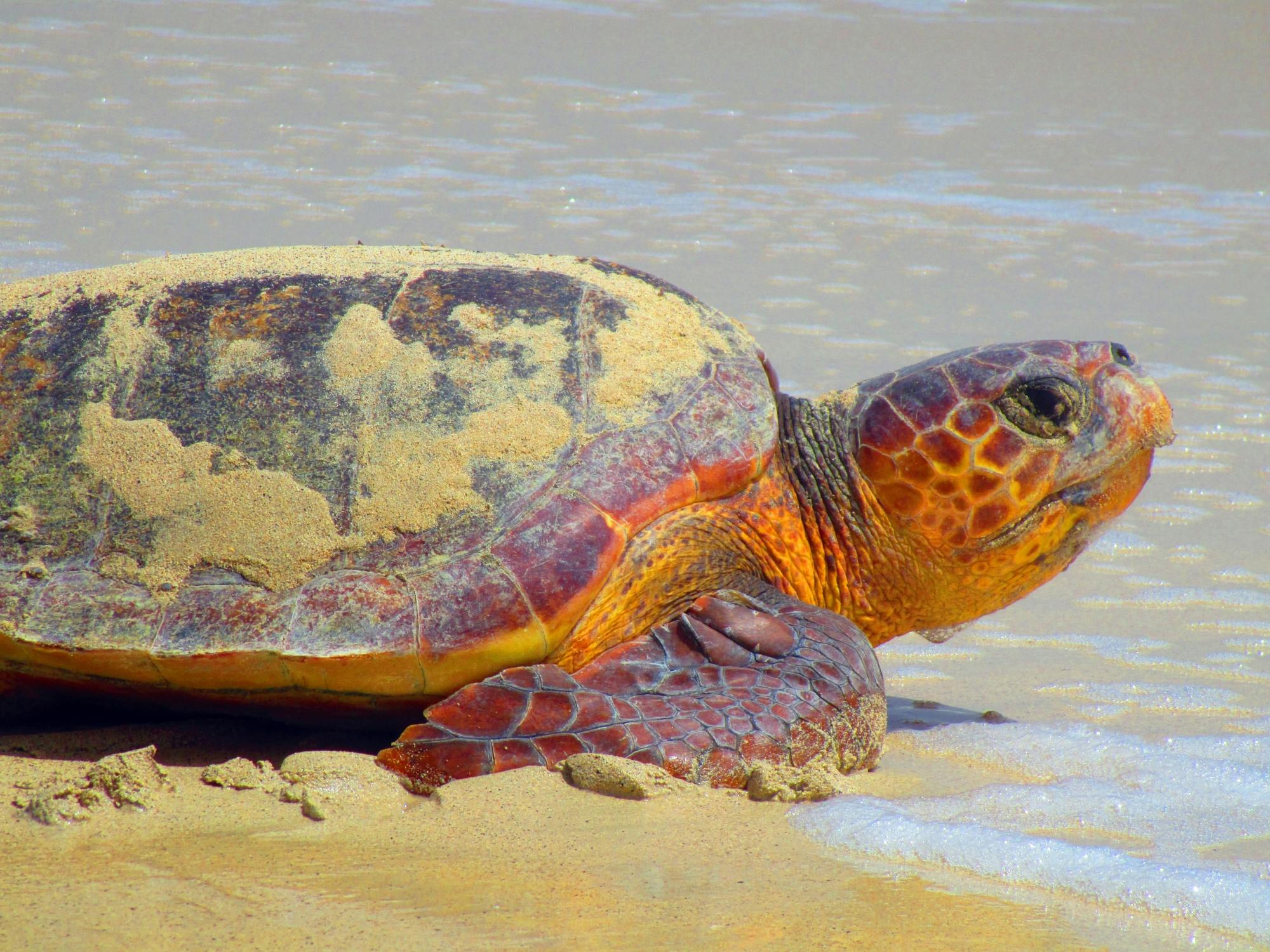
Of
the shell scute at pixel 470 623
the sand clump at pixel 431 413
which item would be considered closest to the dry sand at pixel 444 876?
the shell scute at pixel 470 623

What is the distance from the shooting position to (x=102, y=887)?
5.28 feet

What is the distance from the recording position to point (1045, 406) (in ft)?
9.11

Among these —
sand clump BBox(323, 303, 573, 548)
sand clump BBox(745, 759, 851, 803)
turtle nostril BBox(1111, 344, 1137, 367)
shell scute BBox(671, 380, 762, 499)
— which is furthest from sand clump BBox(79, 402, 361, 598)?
turtle nostril BBox(1111, 344, 1137, 367)

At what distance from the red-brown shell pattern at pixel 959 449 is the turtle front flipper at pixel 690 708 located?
50cm

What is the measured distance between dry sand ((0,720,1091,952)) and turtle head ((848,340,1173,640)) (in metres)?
1.06

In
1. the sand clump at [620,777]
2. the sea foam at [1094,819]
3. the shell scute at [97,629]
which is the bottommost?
the sea foam at [1094,819]

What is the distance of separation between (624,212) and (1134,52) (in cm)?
1153

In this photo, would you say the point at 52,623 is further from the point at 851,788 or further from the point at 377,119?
the point at 377,119

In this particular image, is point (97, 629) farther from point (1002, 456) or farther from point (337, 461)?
point (1002, 456)

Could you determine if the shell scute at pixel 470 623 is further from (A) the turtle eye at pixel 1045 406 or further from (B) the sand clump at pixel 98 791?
(A) the turtle eye at pixel 1045 406

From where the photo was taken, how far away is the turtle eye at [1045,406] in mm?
2766

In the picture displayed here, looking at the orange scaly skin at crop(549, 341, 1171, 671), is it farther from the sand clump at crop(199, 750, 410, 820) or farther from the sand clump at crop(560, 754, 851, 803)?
the sand clump at crop(199, 750, 410, 820)

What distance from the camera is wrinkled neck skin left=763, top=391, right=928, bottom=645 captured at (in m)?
2.84

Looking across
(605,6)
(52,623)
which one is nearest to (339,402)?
(52,623)
